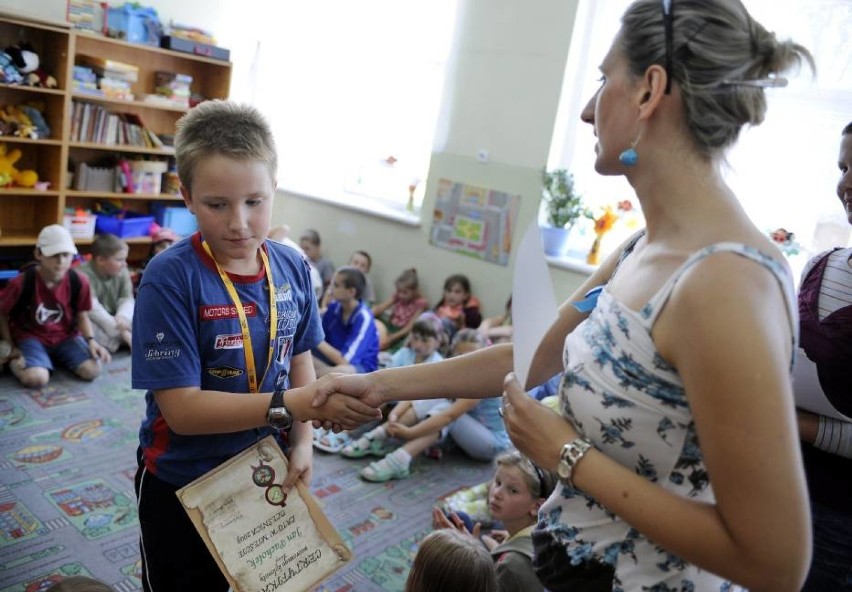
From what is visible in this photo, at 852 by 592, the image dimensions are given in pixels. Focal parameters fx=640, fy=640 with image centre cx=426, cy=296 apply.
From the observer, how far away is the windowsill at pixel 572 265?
441cm

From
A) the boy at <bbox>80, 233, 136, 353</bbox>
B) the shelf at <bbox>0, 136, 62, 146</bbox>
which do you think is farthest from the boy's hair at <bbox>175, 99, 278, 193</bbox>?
the shelf at <bbox>0, 136, 62, 146</bbox>

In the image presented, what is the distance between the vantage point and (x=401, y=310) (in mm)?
5109

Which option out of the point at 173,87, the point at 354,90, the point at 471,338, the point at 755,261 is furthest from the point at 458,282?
the point at 755,261

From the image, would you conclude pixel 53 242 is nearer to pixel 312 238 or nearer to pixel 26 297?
pixel 26 297

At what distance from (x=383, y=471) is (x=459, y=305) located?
180 centimetres

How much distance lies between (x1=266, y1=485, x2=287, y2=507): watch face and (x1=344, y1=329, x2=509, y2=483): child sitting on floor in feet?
6.60

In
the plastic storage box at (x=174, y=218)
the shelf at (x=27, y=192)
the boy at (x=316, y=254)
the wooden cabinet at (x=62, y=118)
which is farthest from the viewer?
the plastic storage box at (x=174, y=218)

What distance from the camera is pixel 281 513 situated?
1.34m

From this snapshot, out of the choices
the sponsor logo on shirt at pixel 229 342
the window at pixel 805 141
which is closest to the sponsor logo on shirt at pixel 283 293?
the sponsor logo on shirt at pixel 229 342

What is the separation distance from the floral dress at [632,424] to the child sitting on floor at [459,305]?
3.71 metres

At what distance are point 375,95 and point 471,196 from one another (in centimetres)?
183

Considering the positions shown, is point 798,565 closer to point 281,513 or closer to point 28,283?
point 281,513

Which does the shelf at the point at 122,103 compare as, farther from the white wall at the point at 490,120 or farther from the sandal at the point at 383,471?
the sandal at the point at 383,471

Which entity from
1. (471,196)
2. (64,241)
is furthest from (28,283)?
(471,196)
